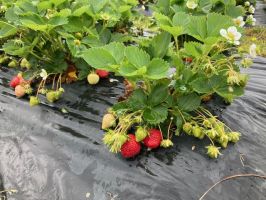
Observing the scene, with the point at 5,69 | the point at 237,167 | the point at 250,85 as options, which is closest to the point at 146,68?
the point at 237,167

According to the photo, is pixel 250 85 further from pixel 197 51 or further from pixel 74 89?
pixel 74 89

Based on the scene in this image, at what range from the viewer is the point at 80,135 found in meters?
2.30

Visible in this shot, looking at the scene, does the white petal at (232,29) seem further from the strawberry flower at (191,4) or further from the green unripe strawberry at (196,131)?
the strawberry flower at (191,4)

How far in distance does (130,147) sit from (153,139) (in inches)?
5.2

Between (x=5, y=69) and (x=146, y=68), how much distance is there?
1.84 meters

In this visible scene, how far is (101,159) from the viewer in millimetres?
2102

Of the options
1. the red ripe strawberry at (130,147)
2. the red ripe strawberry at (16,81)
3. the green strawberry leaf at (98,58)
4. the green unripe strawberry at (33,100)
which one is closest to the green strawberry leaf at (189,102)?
the red ripe strawberry at (130,147)

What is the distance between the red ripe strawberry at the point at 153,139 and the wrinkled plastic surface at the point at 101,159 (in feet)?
0.19

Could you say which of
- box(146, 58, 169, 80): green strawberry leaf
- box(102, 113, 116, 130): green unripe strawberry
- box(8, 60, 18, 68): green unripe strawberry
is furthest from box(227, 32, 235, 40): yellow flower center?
box(8, 60, 18, 68): green unripe strawberry

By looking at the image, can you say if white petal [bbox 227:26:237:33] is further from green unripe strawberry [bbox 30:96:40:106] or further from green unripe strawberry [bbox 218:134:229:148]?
green unripe strawberry [bbox 30:96:40:106]

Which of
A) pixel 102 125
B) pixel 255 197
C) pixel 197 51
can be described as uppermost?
pixel 197 51

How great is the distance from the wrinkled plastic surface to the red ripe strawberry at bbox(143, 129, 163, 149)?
0.06m

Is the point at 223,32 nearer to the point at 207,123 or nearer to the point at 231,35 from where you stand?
the point at 231,35

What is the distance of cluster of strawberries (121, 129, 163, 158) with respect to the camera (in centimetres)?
197
